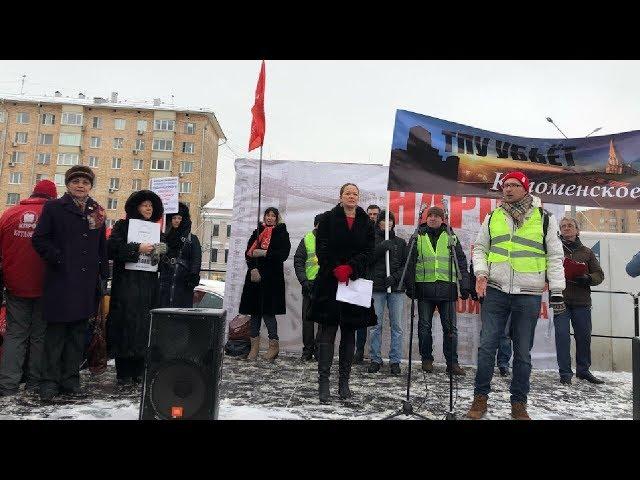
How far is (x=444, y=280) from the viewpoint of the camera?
594cm

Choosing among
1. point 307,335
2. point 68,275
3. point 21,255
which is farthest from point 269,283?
point 21,255

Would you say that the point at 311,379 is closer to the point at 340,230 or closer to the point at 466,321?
the point at 340,230

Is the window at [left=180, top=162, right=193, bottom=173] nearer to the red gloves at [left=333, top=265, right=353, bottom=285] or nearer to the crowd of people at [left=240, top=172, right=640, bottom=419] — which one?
the crowd of people at [left=240, top=172, right=640, bottom=419]

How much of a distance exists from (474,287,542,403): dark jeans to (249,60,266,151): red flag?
365 centimetres

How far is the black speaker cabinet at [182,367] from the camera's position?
302 centimetres

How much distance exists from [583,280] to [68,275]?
5865mm

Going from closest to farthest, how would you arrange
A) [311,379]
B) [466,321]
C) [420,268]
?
[311,379], [420,268], [466,321]

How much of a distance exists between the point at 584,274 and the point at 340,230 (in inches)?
141

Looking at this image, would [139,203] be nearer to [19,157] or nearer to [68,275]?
[68,275]

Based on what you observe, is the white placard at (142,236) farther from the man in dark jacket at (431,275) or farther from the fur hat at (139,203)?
the man in dark jacket at (431,275)

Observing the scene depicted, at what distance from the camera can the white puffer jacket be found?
388 cm

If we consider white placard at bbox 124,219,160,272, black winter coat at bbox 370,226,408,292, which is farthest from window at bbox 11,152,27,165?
black winter coat at bbox 370,226,408,292
